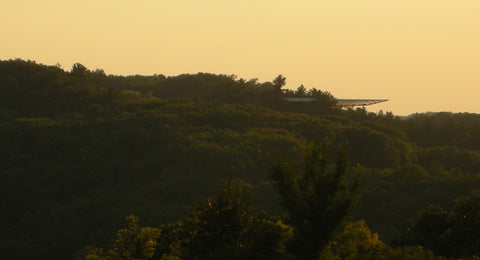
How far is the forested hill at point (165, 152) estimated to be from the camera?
9150 cm

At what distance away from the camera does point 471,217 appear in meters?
40.7

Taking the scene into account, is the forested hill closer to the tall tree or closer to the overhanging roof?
the overhanging roof

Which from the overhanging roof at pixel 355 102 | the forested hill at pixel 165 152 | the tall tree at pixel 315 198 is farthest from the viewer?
the overhanging roof at pixel 355 102

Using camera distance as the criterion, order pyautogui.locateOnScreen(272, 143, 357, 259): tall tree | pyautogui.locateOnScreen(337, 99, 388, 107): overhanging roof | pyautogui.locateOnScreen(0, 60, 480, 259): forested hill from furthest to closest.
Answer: pyautogui.locateOnScreen(337, 99, 388, 107): overhanging roof, pyautogui.locateOnScreen(0, 60, 480, 259): forested hill, pyautogui.locateOnScreen(272, 143, 357, 259): tall tree

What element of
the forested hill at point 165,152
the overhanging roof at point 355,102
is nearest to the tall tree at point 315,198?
the forested hill at point 165,152

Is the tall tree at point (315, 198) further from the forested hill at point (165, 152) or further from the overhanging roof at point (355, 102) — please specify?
the overhanging roof at point (355, 102)

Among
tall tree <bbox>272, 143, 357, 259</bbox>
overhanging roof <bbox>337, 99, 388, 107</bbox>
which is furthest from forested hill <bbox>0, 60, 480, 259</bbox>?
tall tree <bbox>272, 143, 357, 259</bbox>

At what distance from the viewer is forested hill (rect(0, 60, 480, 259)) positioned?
300 ft

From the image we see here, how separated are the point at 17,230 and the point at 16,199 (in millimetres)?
7596

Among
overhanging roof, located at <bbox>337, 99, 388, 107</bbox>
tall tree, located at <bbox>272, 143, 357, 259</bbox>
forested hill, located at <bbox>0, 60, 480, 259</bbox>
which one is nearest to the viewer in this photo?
tall tree, located at <bbox>272, 143, 357, 259</bbox>

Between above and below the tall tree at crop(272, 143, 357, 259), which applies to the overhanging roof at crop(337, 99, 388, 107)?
above

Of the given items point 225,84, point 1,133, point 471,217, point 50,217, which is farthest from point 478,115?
point 471,217

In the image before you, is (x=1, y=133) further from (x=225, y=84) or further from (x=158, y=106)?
(x=225, y=84)

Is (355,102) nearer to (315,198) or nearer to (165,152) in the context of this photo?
(165,152)
